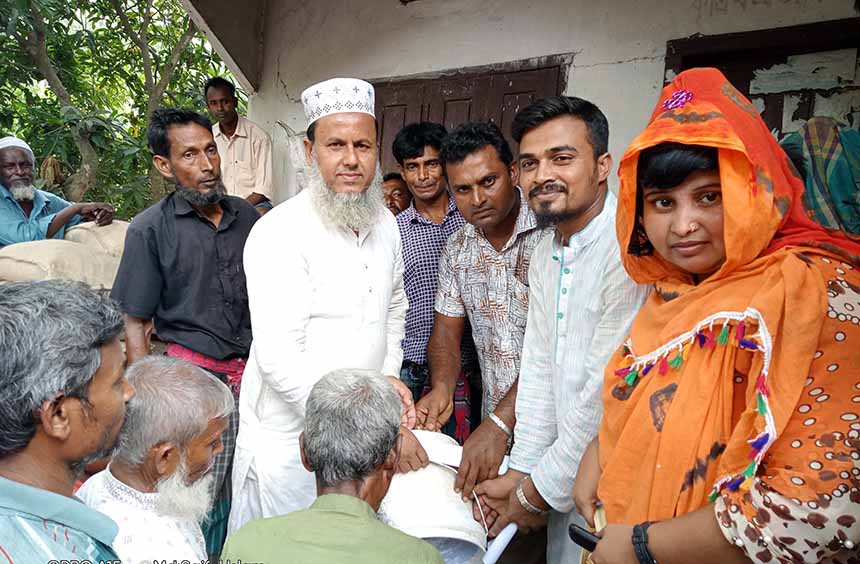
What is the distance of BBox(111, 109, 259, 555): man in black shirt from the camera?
2840 mm

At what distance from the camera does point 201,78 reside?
28.3 ft

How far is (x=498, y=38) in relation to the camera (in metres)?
4.92

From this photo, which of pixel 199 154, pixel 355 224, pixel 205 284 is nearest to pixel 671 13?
pixel 355 224

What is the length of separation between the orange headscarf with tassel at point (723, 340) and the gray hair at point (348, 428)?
0.58m

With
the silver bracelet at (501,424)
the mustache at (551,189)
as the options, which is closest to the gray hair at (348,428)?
the silver bracelet at (501,424)

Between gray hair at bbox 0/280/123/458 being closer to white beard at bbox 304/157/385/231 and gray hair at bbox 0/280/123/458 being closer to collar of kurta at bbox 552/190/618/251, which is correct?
white beard at bbox 304/157/385/231

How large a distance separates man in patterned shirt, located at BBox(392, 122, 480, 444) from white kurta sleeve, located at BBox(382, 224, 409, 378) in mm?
470

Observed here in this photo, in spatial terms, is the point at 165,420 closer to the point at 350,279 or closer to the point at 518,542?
the point at 350,279

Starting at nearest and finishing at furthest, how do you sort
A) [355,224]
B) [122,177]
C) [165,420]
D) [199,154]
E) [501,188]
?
1. [165,420]
2. [355,224]
3. [501,188]
4. [199,154]
5. [122,177]

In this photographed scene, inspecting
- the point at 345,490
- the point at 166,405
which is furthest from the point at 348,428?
the point at 166,405

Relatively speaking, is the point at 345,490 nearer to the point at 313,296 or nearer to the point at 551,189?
the point at 313,296

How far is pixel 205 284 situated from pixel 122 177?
A: 650 centimetres

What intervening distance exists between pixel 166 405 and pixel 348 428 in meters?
0.54

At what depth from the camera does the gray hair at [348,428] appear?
1.62 m
